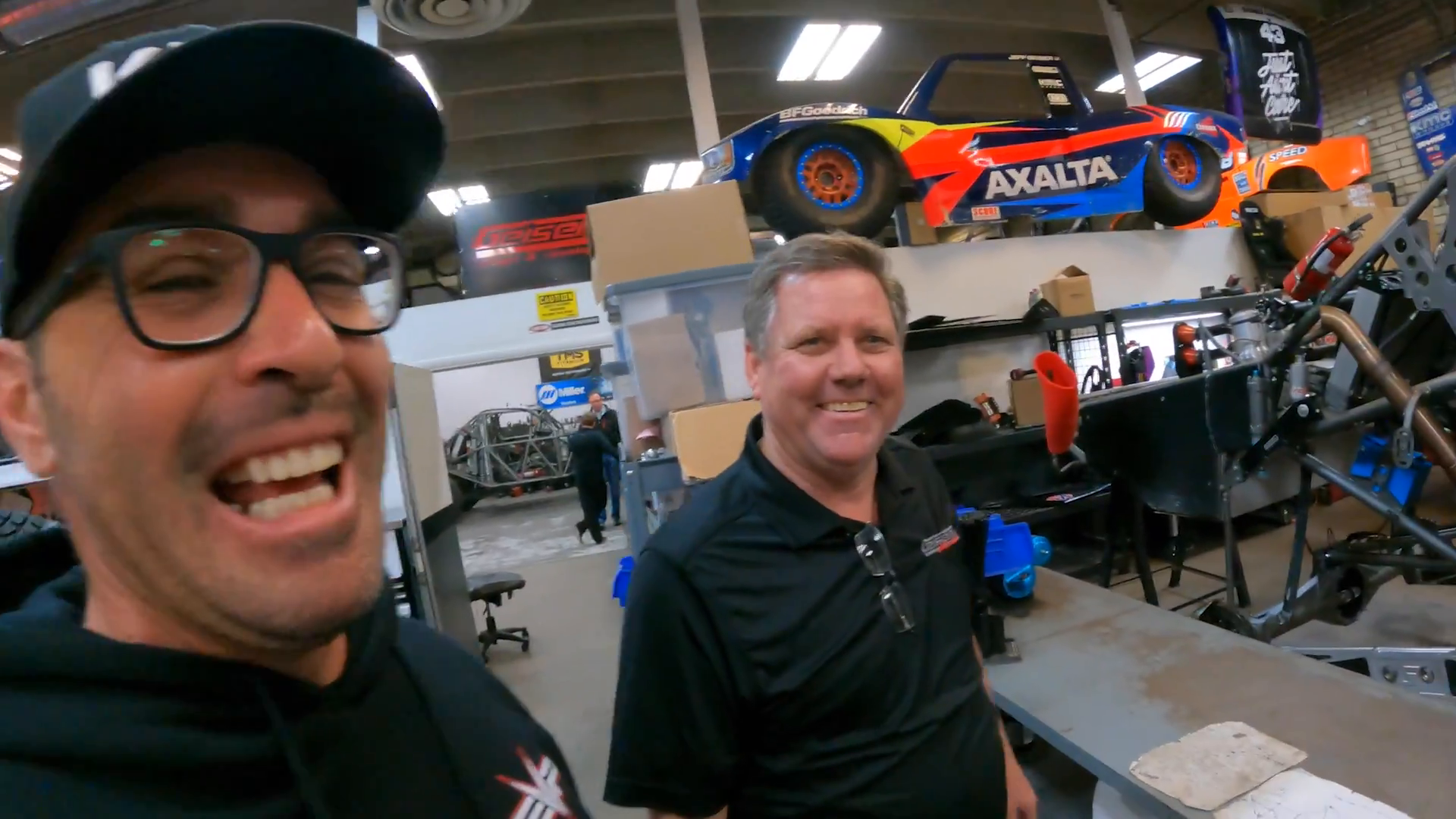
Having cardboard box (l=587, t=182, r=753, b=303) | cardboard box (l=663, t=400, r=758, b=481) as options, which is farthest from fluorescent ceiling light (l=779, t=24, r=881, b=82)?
cardboard box (l=663, t=400, r=758, b=481)

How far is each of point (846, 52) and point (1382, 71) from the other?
21.1 ft

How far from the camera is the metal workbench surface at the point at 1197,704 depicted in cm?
134

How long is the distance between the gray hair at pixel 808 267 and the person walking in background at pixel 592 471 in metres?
5.63

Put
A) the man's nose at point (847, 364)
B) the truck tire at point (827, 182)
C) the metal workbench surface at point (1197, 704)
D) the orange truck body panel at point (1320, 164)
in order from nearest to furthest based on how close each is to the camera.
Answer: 1. the man's nose at point (847, 364)
2. the metal workbench surface at point (1197, 704)
3. the truck tire at point (827, 182)
4. the orange truck body panel at point (1320, 164)

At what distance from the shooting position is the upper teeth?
52 cm

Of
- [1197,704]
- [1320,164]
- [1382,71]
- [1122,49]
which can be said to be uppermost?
[1122,49]

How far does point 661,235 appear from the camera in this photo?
2.87 meters

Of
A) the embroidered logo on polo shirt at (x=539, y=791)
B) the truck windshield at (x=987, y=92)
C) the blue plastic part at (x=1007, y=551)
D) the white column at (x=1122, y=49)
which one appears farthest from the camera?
the truck windshield at (x=987, y=92)

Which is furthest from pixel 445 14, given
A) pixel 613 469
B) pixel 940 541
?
pixel 613 469

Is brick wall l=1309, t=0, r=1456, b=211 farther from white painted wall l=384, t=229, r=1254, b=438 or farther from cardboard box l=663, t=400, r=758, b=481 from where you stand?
cardboard box l=663, t=400, r=758, b=481

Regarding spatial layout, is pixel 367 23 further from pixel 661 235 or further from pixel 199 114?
pixel 199 114

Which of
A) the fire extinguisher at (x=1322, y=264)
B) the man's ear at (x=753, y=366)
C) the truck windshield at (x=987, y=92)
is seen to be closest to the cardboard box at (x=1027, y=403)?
the fire extinguisher at (x=1322, y=264)

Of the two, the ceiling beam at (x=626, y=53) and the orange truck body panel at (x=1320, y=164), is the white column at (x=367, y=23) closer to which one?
the ceiling beam at (x=626, y=53)

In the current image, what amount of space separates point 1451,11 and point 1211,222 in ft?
15.1
